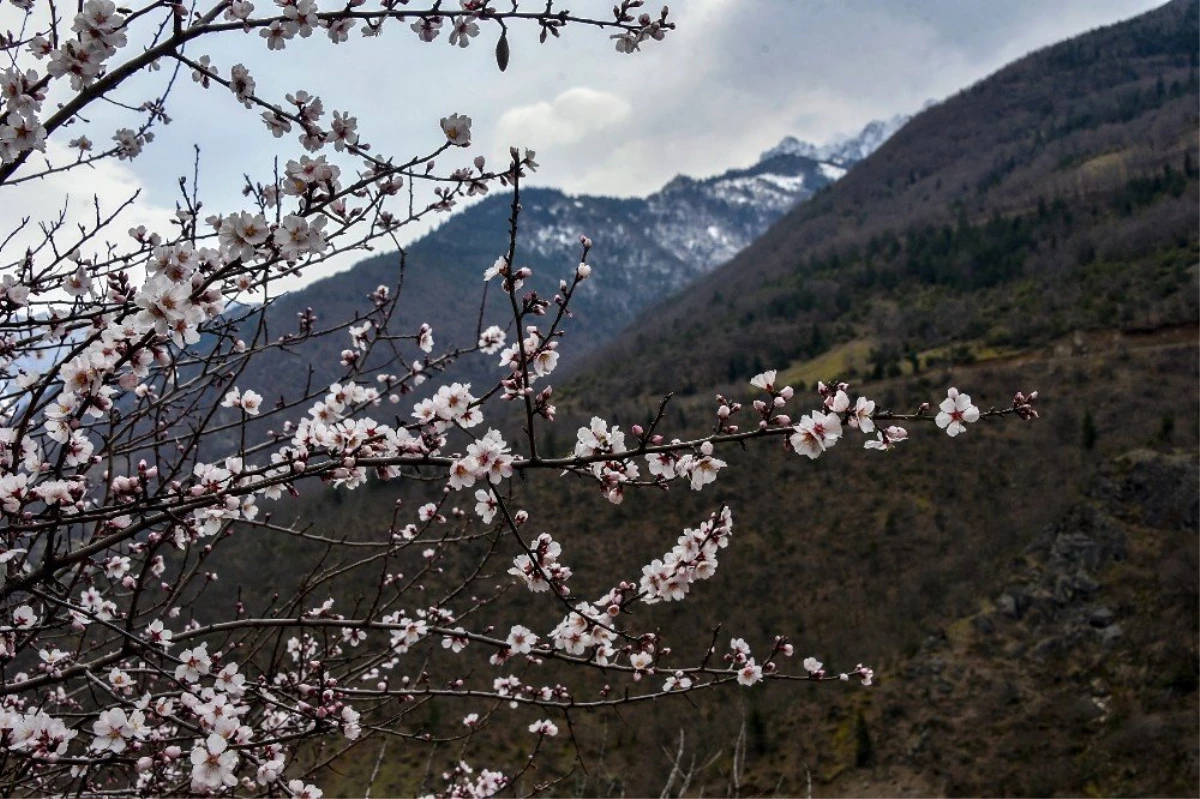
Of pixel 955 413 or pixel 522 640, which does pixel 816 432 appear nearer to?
A: pixel 955 413

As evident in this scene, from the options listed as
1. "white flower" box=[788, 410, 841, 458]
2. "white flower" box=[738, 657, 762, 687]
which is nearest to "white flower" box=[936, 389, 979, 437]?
"white flower" box=[788, 410, 841, 458]

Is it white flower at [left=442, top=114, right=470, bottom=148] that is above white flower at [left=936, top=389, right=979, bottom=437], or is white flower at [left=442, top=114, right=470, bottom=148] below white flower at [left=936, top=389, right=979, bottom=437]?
above

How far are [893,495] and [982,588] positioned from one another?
41.8 feet

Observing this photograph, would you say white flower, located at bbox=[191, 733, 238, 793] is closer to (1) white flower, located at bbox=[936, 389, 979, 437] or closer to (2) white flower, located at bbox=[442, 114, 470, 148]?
(2) white flower, located at bbox=[442, 114, 470, 148]

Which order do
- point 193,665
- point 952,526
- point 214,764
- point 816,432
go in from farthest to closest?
1. point 952,526
2. point 193,665
3. point 214,764
4. point 816,432

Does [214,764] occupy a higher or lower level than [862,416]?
lower

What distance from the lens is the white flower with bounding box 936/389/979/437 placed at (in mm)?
2195

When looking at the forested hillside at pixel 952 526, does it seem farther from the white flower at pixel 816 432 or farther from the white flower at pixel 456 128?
the white flower at pixel 456 128

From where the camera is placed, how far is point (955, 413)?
2248 mm

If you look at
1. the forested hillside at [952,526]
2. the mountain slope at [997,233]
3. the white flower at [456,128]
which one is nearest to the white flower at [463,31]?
the white flower at [456,128]

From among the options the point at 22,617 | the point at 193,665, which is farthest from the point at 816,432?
the point at 22,617

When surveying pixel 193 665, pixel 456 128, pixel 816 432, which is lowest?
pixel 193 665

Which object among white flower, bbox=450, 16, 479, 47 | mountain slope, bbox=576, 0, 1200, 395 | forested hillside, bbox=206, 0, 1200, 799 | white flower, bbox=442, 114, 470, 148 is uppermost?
mountain slope, bbox=576, 0, 1200, 395

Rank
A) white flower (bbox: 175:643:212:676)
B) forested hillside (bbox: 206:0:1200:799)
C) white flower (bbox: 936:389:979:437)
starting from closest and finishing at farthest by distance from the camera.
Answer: white flower (bbox: 936:389:979:437) → white flower (bbox: 175:643:212:676) → forested hillside (bbox: 206:0:1200:799)
